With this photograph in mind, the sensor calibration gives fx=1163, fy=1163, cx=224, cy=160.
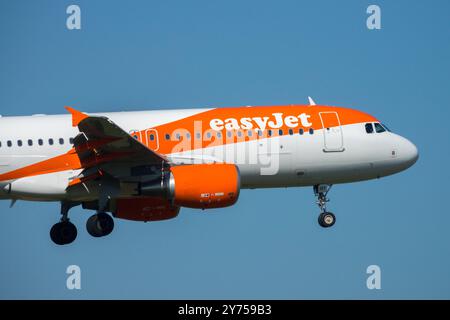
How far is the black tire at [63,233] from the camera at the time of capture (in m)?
43.9

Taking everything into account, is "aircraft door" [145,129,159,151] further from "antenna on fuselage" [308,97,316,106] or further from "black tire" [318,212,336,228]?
"black tire" [318,212,336,228]

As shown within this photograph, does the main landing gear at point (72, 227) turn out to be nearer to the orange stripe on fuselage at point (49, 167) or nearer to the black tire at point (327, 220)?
the orange stripe on fuselage at point (49, 167)

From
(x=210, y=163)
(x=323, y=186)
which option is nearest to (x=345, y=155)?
(x=323, y=186)

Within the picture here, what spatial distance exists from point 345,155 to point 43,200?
446 inches

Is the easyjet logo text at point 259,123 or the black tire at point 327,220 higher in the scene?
the easyjet logo text at point 259,123

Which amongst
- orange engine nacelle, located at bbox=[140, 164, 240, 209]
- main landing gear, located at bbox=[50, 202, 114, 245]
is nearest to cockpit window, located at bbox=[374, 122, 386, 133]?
orange engine nacelle, located at bbox=[140, 164, 240, 209]

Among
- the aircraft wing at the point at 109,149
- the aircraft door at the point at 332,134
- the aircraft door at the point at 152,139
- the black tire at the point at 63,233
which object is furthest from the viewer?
the black tire at the point at 63,233

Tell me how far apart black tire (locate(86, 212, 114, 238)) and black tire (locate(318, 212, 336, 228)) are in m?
7.94

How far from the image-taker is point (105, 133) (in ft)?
132

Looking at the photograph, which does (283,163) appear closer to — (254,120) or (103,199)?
(254,120)

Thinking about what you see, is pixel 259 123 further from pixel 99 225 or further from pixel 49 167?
pixel 49 167

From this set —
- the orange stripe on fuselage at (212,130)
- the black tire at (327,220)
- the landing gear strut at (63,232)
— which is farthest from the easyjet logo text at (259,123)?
the landing gear strut at (63,232)

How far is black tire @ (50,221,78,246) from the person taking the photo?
43906 millimetres

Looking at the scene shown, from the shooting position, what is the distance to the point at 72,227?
145 feet
